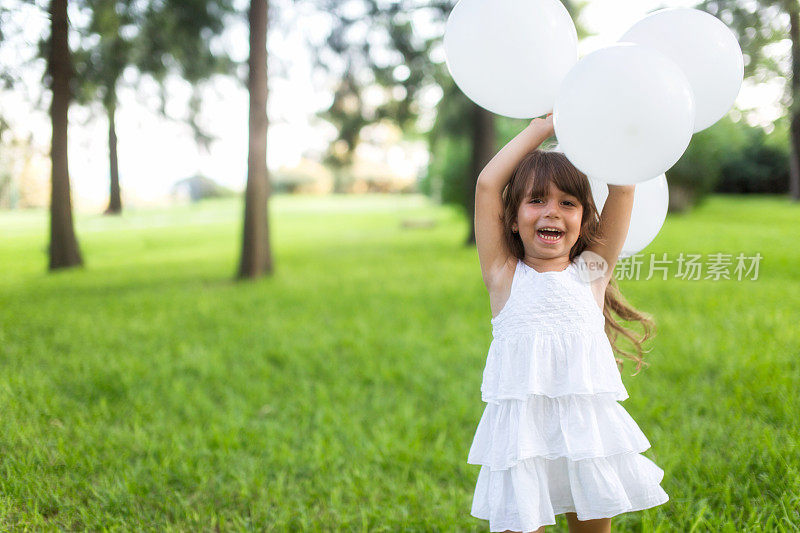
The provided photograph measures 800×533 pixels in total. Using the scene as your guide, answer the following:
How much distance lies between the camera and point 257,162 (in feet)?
23.2

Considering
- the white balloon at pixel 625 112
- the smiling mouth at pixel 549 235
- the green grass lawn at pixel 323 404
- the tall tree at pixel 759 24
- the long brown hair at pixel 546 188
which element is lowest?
the green grass lawn at pixel 323 404

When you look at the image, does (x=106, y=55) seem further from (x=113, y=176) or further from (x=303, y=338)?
(x=113, y=176)

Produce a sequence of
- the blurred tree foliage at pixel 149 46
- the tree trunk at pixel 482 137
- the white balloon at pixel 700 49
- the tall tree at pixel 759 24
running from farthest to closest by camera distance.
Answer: the tree trunk at pixel 482 137 < the blurred tree foliage at pixel 149 46 < the tall tree at pixel 759 24 < the white balloon at pixel 700 49

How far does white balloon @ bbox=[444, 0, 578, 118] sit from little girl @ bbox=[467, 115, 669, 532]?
0.34 ft

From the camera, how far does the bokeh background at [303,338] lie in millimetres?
2324

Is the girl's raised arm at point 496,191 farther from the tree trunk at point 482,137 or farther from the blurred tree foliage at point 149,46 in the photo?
the tree trunk at point 482,137

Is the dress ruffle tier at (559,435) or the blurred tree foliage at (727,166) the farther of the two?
the blurred tree foliage at (727,166)

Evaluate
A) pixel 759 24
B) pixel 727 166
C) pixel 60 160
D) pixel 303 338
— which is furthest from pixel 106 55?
pixel 727 166

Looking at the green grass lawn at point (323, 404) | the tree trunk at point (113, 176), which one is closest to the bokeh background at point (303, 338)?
the green grass lawn at point (323, 404)

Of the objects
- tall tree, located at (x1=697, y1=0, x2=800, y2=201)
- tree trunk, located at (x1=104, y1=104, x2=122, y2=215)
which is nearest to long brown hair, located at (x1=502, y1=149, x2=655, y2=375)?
tall tree, located at (x1=697, y1=0, x2=800, y2=201)

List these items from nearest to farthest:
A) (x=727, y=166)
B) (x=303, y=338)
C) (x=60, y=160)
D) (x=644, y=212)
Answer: (x=644, y=212)
(x=303, y=338)
(x=60, y=160)
(x=727, y=166)

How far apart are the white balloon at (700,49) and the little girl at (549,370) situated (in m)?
0.38

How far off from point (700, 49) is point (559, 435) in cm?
112

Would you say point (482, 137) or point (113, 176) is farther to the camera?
point (113, 176)
